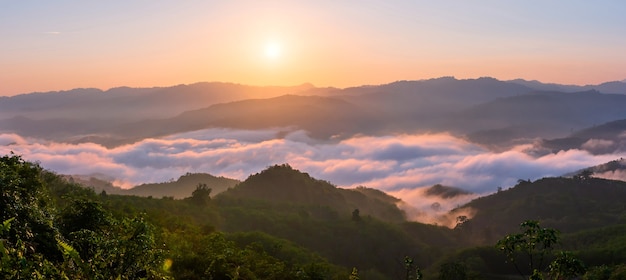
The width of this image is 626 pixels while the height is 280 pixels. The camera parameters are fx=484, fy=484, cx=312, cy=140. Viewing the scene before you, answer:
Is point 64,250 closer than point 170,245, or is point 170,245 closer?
point 64,250

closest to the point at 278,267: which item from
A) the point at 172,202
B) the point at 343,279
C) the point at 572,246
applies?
the point at 343,279

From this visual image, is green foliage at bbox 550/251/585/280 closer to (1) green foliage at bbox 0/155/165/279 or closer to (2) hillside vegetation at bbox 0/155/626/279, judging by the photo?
(2) hillside vegetation at bbox 0/155/626/279

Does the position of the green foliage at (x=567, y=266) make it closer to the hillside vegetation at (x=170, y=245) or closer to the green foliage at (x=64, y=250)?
the hillside vegetation at (x=170, y=245)

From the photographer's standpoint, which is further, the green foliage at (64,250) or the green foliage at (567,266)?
the green foliage at (567,266)

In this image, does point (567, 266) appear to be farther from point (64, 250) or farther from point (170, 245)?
point (170, 245)

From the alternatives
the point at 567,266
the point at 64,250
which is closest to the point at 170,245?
the point at 64,250

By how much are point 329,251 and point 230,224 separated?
1572 inches

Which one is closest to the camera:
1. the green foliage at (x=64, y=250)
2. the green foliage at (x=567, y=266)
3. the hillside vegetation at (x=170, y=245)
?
the green foliage at (x=64, y=250)

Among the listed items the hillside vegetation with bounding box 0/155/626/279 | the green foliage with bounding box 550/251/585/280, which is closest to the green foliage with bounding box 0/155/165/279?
the hillside vegetation with bounding box 0/155/626/279

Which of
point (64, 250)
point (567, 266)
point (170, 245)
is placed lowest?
point (170, 245)

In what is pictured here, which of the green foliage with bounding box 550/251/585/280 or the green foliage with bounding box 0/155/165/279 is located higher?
the green foliage with bounding box 0/155/165/279

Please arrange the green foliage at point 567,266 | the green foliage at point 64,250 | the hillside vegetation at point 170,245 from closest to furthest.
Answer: the green foliage at point 64,250
the hillside vegetation at point 170,245
the green foliage at point 567,266

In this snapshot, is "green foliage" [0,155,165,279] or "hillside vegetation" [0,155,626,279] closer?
"green foliage" [0,155,165,279]

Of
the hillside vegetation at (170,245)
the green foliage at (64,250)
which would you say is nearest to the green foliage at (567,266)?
the hillside vegetation at (170,245)
